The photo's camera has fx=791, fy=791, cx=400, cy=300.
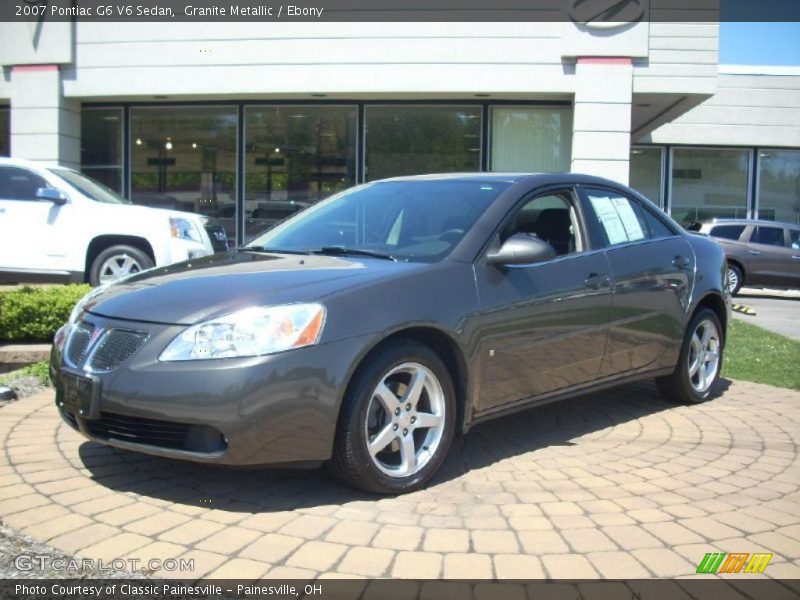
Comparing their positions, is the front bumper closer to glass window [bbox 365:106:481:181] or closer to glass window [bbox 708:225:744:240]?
glass window [bbox 365:106:481:181]

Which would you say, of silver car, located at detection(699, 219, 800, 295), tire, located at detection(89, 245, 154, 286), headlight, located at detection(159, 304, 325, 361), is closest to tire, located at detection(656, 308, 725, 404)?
headlight, located at detection(159, 304, 325, 361)

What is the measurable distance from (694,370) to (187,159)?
12.8m

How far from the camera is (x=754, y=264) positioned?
17.5 m

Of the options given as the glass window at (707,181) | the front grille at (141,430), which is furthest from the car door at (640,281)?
the glass window at (707,181)

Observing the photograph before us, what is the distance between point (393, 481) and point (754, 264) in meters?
15.9

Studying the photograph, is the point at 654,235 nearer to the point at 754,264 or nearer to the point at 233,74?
the point at 233,74

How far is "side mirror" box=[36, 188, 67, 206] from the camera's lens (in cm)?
902

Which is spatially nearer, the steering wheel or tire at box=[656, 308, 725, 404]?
the steering wheel

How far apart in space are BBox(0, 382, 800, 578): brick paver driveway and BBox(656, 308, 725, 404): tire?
754 mm

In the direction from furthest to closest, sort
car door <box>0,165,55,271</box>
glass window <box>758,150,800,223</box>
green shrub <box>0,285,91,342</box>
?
glass window <box>758,150,800,223</box> < car door <box>0,165,55,271</box> < green shrub <box>0,285,91,342</box>

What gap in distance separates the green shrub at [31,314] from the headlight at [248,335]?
3.65 metres

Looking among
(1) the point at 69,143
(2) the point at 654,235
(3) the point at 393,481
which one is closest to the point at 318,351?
(3) the point at 393,481

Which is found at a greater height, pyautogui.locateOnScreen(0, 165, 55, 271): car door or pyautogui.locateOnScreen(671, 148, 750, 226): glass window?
pyautogui.locateOnScreen(671, 148, 750, 226): glass window

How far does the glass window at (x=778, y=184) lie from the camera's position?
75.8ft
